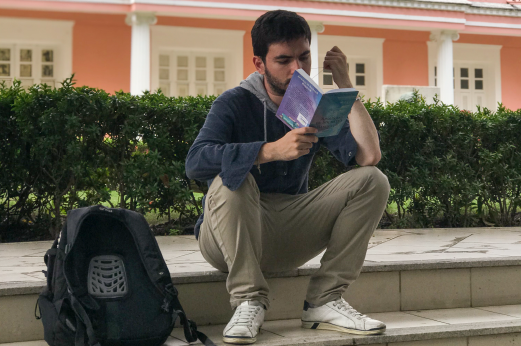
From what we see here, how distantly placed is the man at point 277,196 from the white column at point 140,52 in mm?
9636

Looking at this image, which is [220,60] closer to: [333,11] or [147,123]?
[333,11]

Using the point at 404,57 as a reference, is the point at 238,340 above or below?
below

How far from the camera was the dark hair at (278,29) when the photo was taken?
2.52 metres

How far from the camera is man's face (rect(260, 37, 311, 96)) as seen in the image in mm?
2518

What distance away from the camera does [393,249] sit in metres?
3.75

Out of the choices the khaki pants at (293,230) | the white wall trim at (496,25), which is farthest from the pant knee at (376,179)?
the white wall trim at (496,25)

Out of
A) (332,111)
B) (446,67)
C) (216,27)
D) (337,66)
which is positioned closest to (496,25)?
(446,67)

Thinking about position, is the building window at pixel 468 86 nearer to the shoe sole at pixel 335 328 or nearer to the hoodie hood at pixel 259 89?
the hoodie hood at pixel 259 89

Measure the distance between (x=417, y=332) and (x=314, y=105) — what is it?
1091mm

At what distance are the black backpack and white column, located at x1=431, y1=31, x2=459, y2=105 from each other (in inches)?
479

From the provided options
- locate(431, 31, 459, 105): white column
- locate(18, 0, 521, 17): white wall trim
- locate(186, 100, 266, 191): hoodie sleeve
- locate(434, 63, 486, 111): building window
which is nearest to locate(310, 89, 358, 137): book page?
locate(186, 100, 266, 191): hoodie sleeve

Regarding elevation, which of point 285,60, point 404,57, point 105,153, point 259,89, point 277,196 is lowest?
point 277,196

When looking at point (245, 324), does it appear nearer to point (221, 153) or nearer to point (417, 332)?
point (221, 153)

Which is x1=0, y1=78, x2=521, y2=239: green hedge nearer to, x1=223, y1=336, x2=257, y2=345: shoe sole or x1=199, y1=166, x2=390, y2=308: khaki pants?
x1=199, y1=166, x2=390, y2=308: khaki pants
